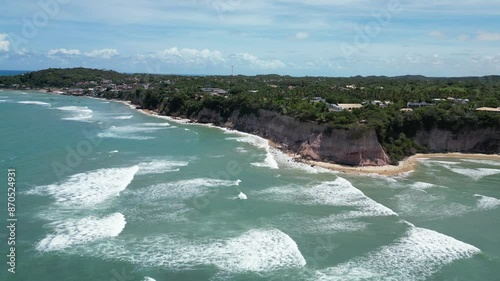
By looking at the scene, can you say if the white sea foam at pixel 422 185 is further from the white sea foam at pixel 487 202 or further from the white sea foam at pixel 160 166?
the white sea foam at pixel 160 166

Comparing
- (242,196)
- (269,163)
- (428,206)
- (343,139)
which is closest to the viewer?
(428,206)

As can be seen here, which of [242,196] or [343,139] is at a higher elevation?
[343,139]

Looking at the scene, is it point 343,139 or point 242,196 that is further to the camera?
point 343,139

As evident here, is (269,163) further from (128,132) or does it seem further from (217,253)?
(128,132)

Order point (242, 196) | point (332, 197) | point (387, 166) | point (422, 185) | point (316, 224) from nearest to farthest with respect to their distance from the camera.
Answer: point (316, 224) < point (242, 196) < point (332, 197) < point (422, 185) < point (387, 166)

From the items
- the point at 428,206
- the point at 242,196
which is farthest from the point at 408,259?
the point at 242,196

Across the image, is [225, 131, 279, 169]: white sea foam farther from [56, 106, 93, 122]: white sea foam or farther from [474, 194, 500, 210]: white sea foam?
[56, 106, 93, 122]: white sea foam

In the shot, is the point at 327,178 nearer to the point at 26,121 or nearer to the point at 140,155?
the point at 140,155
